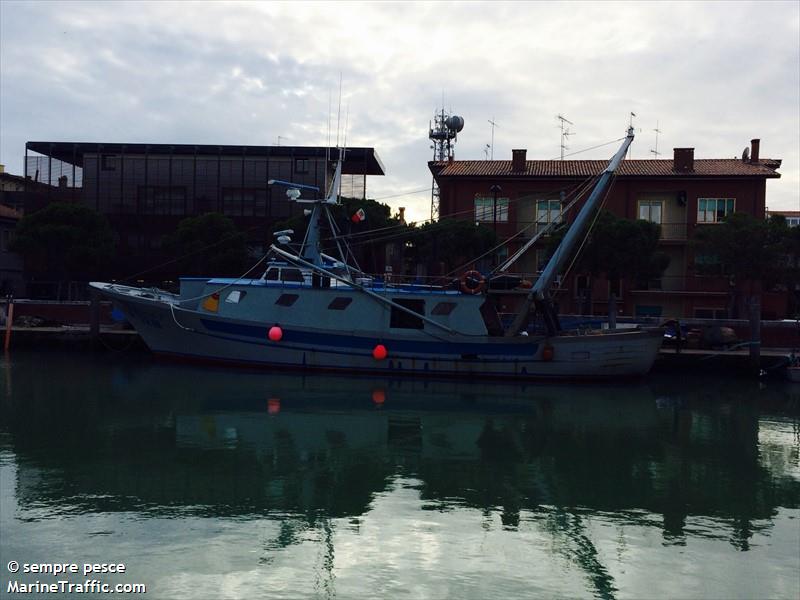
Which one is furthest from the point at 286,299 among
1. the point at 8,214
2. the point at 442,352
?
the point at 8,214

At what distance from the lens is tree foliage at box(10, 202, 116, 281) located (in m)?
37.4

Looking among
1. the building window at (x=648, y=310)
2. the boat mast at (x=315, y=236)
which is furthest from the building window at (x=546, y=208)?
the boat mast at (x=315, y=236)

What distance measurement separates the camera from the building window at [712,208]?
42.3 metres

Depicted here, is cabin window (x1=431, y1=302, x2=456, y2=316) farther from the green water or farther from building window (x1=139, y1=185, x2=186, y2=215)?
building window (x1=139, y1=185, x2=186, y2=215)

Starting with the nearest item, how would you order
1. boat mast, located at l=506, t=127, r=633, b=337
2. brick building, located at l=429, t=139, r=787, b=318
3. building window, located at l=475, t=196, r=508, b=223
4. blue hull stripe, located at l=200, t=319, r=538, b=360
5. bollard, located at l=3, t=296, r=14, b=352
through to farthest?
boat mast, located at l=506, t=127, r=633, b=337 → blue hull stripe, located at l=200, t=319, r=538, b=360 → bollard, located at l=3, t=296, r=14, b=352 → brick building, located at l=429, t=139, r=787, b=318 → building window, located at l=475, t=196, r=508, b=223

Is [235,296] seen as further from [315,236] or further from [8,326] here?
[8,326]

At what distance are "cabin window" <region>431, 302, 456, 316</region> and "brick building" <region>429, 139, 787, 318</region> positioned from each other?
16081mm

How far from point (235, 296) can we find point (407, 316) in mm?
6131

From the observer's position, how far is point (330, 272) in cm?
2636

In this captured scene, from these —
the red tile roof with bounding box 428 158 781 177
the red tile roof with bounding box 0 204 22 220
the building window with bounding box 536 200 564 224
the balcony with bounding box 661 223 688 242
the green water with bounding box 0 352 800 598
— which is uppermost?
the red tile roof with bounding box 428 158 781 177

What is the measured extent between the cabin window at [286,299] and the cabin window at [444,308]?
4.86 meters

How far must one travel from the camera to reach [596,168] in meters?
44.3

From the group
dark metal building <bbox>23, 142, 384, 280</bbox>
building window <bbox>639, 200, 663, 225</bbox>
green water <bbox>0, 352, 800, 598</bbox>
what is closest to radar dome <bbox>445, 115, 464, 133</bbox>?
dark metal building <bbox>23, 142, 384, 280</bbox>

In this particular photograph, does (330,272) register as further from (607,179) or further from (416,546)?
(416,546)
